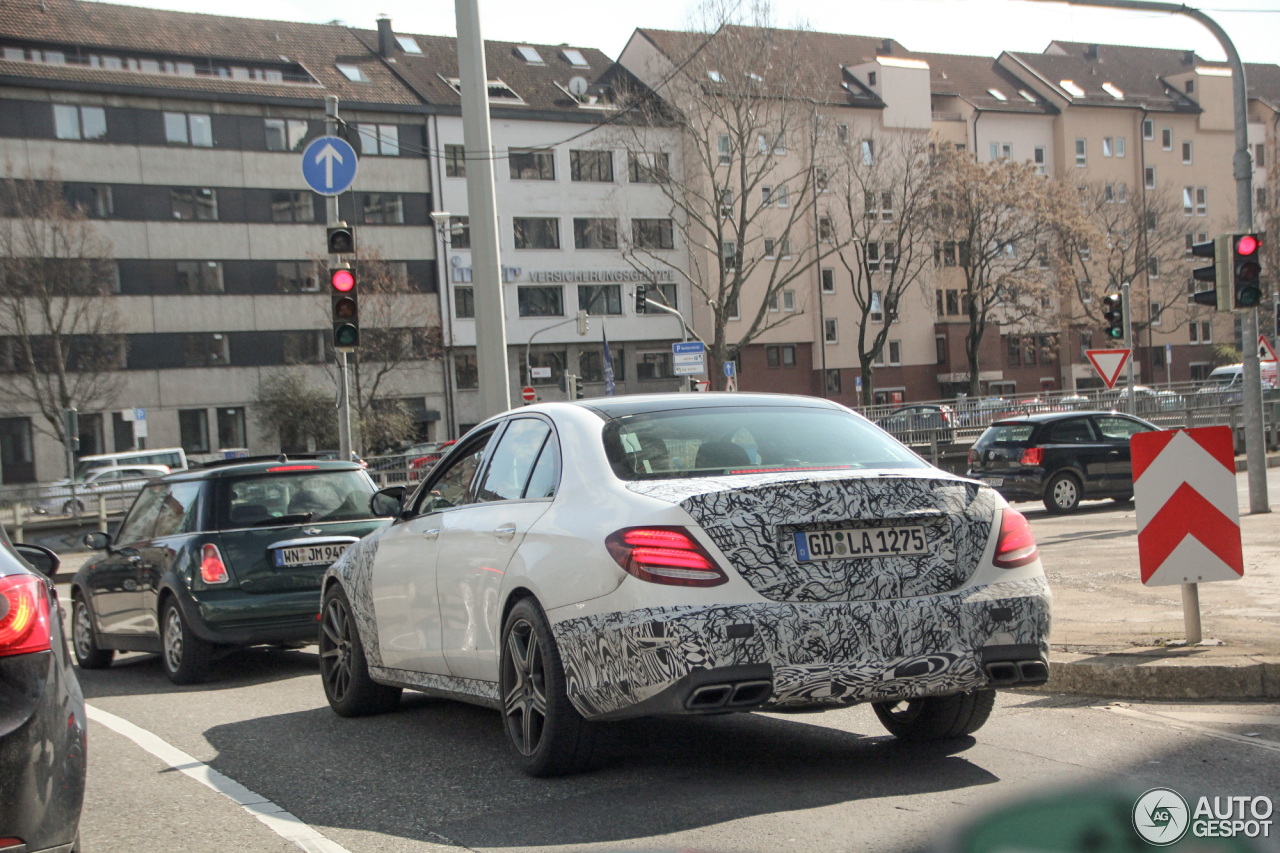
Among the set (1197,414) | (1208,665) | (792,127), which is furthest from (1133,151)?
(1208,665)

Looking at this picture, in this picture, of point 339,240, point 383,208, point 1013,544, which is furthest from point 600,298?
point 1013,544

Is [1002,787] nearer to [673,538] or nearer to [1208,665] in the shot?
[673,538]

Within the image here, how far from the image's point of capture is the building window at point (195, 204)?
182ft

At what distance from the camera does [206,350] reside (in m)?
56.5

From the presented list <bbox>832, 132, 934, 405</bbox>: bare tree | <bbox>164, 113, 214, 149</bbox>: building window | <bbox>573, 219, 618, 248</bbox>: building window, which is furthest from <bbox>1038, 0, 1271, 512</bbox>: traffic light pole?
<bbox>573, 219, 618, 248</bbox>: building window

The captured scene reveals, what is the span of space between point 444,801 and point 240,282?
5470 centimetres

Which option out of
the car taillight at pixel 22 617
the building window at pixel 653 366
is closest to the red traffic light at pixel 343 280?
the car taillight at pixel 22 617

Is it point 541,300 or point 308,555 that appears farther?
point 541,300

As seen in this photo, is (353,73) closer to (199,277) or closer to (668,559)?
(199,277)

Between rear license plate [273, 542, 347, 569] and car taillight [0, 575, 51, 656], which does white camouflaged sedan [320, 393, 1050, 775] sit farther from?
rear license plate [273, 542, 347, 569]

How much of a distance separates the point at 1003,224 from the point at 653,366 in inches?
692

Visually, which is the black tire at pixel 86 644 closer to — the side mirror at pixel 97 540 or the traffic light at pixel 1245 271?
the side mirror at pixel 97 540

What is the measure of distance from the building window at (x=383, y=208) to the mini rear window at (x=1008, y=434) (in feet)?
137
